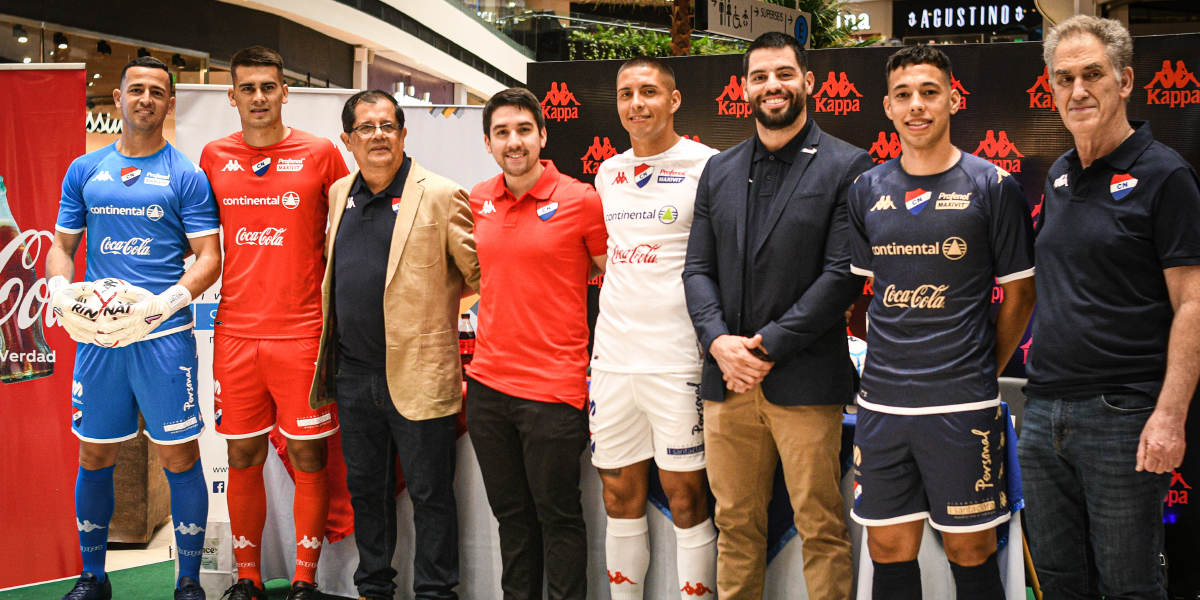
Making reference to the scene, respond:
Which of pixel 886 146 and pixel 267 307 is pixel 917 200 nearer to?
pixel 886 146

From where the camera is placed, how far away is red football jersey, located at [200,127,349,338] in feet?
11.5

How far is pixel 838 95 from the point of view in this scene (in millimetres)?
4336

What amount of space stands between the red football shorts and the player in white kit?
1243mm

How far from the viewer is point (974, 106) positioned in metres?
4.12

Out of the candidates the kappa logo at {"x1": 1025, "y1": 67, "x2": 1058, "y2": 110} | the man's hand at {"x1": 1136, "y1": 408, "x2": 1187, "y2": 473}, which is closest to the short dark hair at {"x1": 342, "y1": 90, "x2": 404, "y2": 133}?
the man's hand at {"x1": 1136, "y1": 408, "x2": 1187, "y2": 473}

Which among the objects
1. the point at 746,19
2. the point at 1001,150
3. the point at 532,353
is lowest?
the point at 532,353

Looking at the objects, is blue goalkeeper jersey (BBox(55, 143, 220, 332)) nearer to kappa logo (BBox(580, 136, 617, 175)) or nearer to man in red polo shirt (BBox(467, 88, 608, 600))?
man in red polo shirt (BBox(467, 88, 608, 600))

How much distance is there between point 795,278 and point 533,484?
3.87ft

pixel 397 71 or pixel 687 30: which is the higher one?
pixel 397 71

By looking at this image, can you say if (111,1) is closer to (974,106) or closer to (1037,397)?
(974,106)

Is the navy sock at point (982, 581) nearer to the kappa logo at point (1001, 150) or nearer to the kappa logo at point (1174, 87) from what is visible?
the kappa logo at point (1001, 150)

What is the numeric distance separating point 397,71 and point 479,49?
9.37ft

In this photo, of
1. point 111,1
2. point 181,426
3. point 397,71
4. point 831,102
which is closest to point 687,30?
point 831,102

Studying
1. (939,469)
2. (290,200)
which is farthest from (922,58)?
(290,200)
